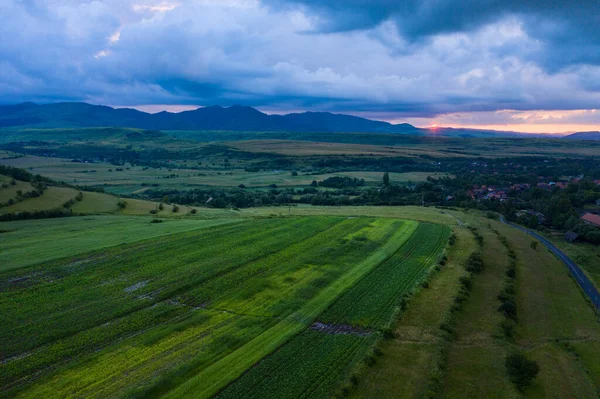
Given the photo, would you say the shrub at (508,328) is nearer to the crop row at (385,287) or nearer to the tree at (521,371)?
the tree at (521,371)

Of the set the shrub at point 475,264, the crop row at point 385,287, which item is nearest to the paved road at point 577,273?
the shrub at point 475,264

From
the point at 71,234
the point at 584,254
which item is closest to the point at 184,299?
the point at 71,234

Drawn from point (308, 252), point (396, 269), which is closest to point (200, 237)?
point (308, 252)

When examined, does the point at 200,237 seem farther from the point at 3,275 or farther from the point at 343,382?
the point at 343,382

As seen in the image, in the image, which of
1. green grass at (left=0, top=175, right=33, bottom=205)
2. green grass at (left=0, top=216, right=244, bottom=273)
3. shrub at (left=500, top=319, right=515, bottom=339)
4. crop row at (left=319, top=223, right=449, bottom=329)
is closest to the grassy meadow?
crop row at (left=319, top=223, right=449, bottom=329)

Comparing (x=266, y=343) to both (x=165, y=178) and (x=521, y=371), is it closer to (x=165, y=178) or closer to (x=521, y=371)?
(x=521, y=371)

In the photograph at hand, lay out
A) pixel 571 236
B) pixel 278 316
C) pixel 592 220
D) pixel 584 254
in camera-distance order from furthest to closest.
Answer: pixel 592 220 → pixel 571 236 → pixel 584 254 → pixel 278 316
